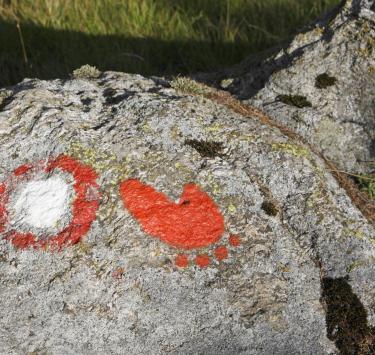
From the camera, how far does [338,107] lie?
5086 millimetres

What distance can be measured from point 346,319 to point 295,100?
2.23m

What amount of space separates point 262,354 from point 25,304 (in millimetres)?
1322

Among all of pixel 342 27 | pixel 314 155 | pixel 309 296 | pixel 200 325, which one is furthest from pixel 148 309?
pixel 342 27

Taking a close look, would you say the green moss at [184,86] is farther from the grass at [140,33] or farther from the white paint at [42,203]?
the grass at [140,33]

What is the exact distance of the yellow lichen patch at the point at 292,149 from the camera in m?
4.16

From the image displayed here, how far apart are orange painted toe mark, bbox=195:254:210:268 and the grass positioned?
13.4 ft

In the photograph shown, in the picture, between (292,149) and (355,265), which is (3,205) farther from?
(355,265)

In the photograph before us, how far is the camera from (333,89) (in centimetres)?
513

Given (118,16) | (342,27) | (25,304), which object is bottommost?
(118,16)

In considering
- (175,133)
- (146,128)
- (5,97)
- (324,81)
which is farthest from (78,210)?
Answer: (324,81)

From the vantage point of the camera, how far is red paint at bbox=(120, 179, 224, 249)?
3.58 meters

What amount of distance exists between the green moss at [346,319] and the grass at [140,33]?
13.8 feet

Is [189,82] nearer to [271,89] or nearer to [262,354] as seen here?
[271,89]

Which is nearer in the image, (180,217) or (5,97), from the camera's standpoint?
(180,217)
